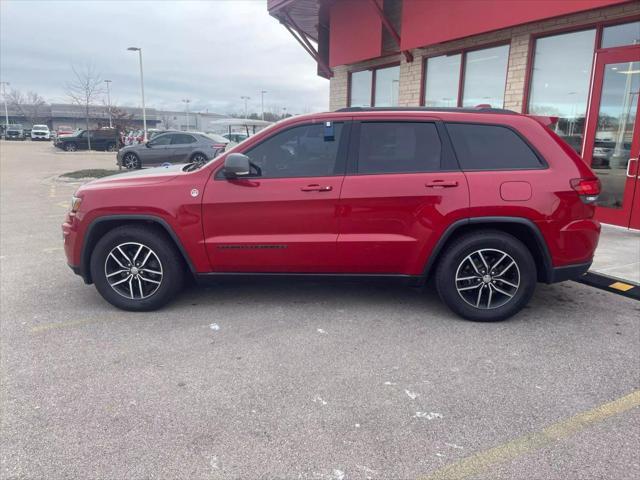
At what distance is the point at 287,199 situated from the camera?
164 inches

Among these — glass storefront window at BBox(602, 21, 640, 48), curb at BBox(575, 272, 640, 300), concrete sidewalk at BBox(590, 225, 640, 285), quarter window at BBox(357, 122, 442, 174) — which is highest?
glass storefront window at BBox(602, 21, 640, 48)

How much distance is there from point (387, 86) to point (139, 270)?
9.62 metres

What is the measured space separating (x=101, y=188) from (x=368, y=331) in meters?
2.70

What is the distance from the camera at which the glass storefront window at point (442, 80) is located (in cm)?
1022

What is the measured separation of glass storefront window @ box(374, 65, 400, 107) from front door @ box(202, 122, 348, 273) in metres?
8.15

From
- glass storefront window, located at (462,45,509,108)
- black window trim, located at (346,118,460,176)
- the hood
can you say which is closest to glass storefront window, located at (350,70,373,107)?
glass storefront window, located at (462,45,509,108)

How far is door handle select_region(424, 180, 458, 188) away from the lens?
13.4 feet

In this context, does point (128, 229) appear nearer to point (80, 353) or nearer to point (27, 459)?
point (80, 353)

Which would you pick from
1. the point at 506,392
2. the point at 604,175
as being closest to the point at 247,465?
the point at 506,392

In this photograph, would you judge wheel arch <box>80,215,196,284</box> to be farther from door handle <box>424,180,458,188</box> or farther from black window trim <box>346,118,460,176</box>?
door handle <box>424,180,458,188</box>

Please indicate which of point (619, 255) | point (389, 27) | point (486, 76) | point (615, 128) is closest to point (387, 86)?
point (389, 27)

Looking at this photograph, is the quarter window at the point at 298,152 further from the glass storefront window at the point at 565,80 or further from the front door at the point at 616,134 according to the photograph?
the glass storefront window at the point at 565,80

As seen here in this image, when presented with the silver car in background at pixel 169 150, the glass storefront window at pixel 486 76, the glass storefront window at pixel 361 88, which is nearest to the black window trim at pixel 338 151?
the glass storefront window at pixel 486 76

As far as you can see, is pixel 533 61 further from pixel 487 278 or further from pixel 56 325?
pixel 56 325
